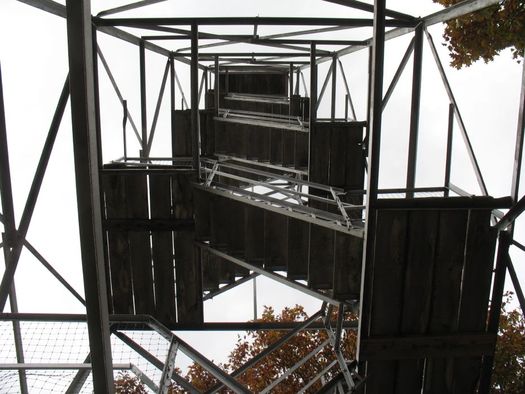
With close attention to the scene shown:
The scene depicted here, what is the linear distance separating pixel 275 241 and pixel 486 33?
6186 millimetres

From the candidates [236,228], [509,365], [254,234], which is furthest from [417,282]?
[509,365]

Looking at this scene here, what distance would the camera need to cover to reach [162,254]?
695 centimetres

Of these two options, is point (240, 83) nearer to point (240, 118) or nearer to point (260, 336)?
point (240, 118)

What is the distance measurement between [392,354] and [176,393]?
40.5 feet

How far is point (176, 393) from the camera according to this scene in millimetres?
15297

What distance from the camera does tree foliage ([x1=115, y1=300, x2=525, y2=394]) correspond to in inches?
528

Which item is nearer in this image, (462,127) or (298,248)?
(462,127)

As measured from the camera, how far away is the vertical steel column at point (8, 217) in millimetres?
5087

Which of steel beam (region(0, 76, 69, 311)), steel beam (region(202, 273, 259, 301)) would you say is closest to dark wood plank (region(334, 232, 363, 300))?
steel beam (region(202, 273, 259, 301))

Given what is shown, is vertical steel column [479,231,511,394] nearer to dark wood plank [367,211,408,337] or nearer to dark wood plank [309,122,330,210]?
dark wood plank [367,211,408,337]

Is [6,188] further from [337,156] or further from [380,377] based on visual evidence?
[337,156]

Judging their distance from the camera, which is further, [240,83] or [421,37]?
[240,83]

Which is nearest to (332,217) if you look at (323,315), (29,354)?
Answer: (323,315)

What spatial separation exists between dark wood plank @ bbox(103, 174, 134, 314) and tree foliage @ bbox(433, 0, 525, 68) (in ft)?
24.1
